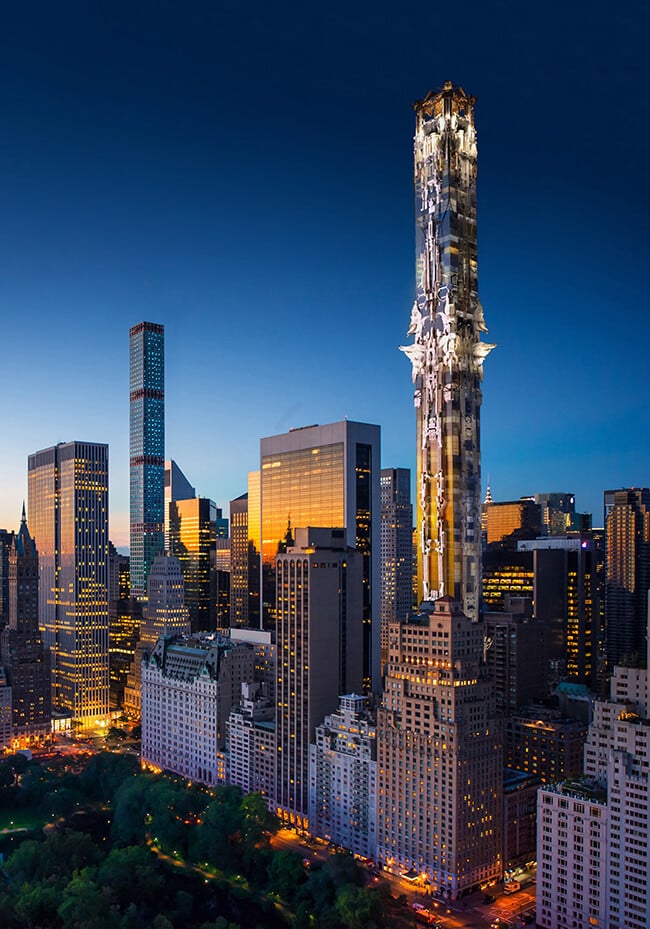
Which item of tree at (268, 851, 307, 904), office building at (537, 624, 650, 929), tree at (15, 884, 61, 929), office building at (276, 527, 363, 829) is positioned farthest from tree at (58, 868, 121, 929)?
office building at (537, 624, 650, 929)

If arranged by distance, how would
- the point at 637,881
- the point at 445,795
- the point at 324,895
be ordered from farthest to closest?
the point at 445,795 → the point at 324,895 → the point at 637,881

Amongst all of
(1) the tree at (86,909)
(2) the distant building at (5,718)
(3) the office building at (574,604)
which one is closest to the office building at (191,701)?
(2) the distant building at (5,718)

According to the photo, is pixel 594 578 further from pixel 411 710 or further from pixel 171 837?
pixel 171 837

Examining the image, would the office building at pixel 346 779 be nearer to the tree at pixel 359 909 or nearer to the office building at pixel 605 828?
the tree at pixel 359 909

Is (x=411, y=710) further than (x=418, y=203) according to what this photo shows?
No

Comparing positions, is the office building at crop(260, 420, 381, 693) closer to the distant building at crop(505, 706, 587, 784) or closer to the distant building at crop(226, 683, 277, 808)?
the distant building at crop(226, 683, 277, 808)

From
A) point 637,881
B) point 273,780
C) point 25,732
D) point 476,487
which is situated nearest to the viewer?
point 637,881

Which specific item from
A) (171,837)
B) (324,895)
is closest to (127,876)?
(171,837)
